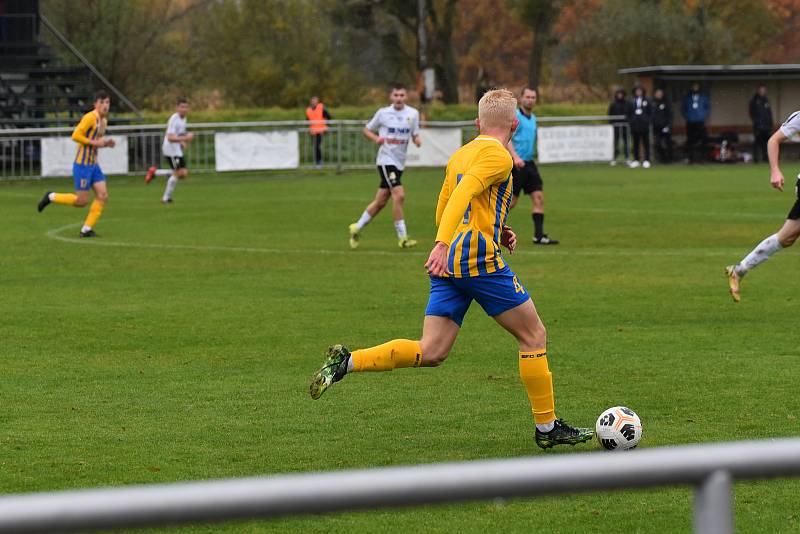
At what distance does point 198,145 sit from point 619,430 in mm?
29282

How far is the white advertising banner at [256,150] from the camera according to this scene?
114ft

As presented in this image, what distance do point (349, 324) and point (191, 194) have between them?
1893 cm

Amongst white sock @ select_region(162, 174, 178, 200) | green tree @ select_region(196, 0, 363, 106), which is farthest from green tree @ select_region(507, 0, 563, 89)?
white sock @ select_region(162, 174, 178, 200)

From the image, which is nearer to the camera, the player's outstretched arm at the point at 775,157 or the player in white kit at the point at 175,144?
the player's outstretched arm at the point at 775,157

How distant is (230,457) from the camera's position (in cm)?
679

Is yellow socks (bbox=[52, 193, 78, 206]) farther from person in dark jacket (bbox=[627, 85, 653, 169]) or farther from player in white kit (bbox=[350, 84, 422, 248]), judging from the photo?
person in dark jacket (bbox=[627, 85, 653, 169])

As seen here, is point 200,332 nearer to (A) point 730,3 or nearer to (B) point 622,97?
(B) point 622,97

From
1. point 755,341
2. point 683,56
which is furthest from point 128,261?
point 683,56

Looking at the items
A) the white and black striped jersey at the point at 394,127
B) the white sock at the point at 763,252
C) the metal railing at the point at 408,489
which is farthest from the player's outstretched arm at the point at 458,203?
the white and black striped jersey at the point at 394,127

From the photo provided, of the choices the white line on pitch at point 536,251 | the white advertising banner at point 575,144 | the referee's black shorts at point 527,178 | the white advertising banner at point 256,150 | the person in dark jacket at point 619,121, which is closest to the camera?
the white line on pitch at point 536,251

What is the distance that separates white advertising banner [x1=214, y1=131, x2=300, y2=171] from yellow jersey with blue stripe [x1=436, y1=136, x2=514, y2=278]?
28005 millimetres

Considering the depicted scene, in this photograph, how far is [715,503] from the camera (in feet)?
7.25

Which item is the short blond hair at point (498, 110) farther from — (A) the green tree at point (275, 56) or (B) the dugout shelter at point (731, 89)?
(A) the green tree at point (275, 56)

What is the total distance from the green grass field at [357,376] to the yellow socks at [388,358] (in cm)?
39
